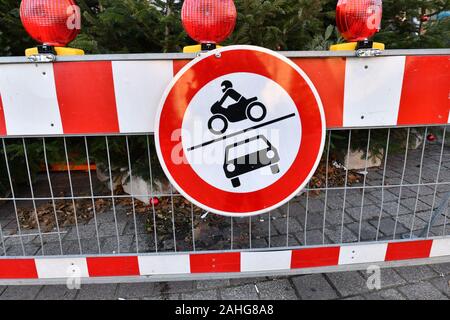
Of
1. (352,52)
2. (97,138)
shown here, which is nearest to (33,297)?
(97,138)

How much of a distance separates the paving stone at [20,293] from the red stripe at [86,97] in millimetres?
1259

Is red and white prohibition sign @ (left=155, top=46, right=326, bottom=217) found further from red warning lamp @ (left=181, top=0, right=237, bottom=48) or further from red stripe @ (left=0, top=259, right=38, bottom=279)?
red stripe @ (left=0, top=259, right=38, bottom=279)

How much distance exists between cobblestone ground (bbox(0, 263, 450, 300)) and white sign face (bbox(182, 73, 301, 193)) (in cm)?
84

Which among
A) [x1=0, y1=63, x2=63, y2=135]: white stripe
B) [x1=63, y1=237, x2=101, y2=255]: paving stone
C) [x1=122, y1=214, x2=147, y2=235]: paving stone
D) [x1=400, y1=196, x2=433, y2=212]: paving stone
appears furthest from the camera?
[x1=400, y1=196, x2=433, y2=212]: paving stone

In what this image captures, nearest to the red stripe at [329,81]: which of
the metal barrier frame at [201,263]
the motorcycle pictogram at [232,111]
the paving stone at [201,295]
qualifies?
the motorcycle pictogram at [232,111]

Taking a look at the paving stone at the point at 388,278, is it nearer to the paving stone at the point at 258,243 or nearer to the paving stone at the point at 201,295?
the paving stone at the point at 258,243

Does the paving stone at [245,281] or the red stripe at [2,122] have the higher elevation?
the red stripe at [2,122]

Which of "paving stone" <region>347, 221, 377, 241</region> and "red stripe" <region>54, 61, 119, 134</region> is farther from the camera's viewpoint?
"paving stone" <region>347, 221, 377, 241</region>

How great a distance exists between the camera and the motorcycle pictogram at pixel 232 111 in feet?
5.43

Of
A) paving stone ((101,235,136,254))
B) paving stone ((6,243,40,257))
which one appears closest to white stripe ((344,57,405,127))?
paving stone ((101,235,136,254))

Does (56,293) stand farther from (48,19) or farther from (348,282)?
(348,282)

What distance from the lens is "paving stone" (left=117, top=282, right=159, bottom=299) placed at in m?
2.16

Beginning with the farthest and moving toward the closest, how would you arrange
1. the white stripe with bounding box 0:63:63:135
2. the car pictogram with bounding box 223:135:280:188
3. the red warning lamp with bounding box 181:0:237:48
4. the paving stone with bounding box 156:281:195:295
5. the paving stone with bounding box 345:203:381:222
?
the paving stone with bounding box 345:203:381:222 → the paving stone with bounding box 156:281:195:295 → the car pictogram with bounding box 223:135:280:188 → the white stripe with bounding box 0:63:63:135 → the red warning lamp with bounding box 181:0:237:48

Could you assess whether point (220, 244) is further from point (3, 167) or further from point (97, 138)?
point (3, 167)
